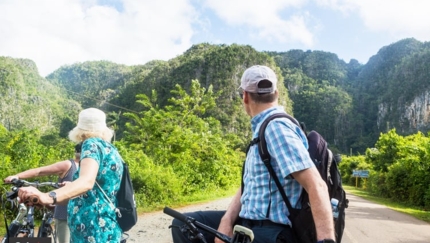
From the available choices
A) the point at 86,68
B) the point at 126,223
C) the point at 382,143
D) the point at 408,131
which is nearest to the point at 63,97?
the point at 86,68

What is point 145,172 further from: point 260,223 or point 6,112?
point 6,112

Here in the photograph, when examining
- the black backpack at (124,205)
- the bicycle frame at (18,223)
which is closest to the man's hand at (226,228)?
the black backpack at (124,205)

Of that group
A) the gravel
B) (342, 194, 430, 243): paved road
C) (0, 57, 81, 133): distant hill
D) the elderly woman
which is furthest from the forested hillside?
the elderly woman

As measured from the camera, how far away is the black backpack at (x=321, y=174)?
175cm

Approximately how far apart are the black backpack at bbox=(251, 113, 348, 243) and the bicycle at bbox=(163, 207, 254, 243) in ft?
0.88

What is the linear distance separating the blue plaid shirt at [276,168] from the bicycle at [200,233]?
22cm

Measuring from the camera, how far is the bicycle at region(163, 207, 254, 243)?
1604 millimetres

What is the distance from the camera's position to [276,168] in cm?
181

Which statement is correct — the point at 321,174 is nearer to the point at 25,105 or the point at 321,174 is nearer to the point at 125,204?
the point at 125,204

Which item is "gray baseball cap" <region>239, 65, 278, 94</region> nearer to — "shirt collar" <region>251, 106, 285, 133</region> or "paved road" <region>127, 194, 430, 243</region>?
"shirt collar" <region>251, 106, 285, 133</region>

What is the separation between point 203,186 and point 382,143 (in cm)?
1817

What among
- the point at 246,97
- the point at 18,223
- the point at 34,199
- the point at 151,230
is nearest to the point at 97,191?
the point at 34,199

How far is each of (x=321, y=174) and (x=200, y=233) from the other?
0.57 m

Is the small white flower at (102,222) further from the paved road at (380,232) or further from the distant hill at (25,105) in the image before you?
A: the distant hill at (25,105)
